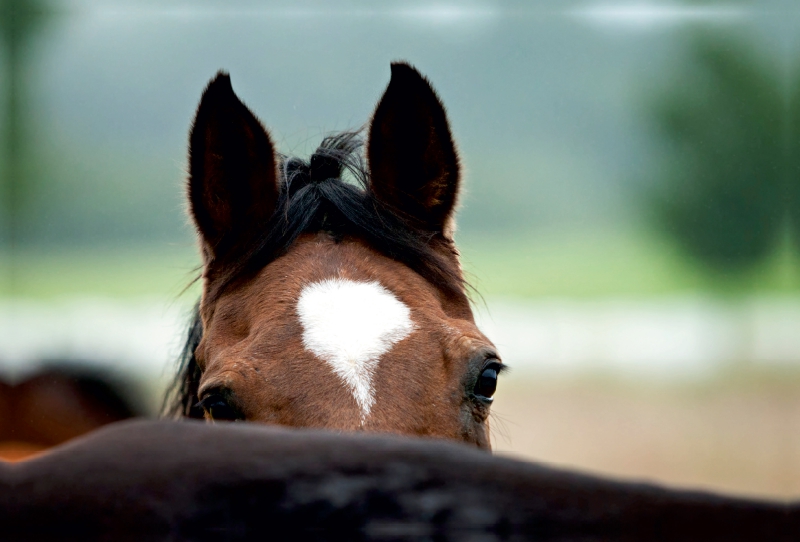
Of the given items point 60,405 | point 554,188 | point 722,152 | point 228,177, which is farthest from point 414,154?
point 554,188

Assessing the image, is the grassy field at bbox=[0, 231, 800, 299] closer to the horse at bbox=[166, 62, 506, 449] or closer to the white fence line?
the white fence line

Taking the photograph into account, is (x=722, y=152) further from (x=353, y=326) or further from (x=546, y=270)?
(x=353, y=326)

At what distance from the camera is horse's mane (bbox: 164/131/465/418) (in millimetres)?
2002

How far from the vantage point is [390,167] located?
217 centimetres

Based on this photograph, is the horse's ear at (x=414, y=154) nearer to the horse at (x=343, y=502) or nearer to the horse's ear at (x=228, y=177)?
the horse's ear at (x=228, y=177)

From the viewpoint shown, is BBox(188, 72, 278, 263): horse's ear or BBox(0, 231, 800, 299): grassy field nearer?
BBox(188, 72, 278, 263): horse's ear

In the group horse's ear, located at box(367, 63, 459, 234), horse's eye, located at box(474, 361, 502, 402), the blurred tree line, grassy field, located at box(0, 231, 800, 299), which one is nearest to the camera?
horse's eye, located at box(474, 361, 502, 402)

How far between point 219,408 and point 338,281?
429 mm

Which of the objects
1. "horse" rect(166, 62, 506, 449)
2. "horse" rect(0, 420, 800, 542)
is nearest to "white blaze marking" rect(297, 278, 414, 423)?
"horse" rect(166, 62, 506, 449)

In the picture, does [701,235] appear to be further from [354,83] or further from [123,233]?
[123,233]

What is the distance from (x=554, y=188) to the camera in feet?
59.7

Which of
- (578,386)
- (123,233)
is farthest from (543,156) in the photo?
(123,233)

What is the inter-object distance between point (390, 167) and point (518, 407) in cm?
969

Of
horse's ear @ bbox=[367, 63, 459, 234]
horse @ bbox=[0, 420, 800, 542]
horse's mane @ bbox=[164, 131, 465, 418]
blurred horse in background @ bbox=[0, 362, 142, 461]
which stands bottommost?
blurred horse in background @ bbox=[0, 362, 142, 461]
